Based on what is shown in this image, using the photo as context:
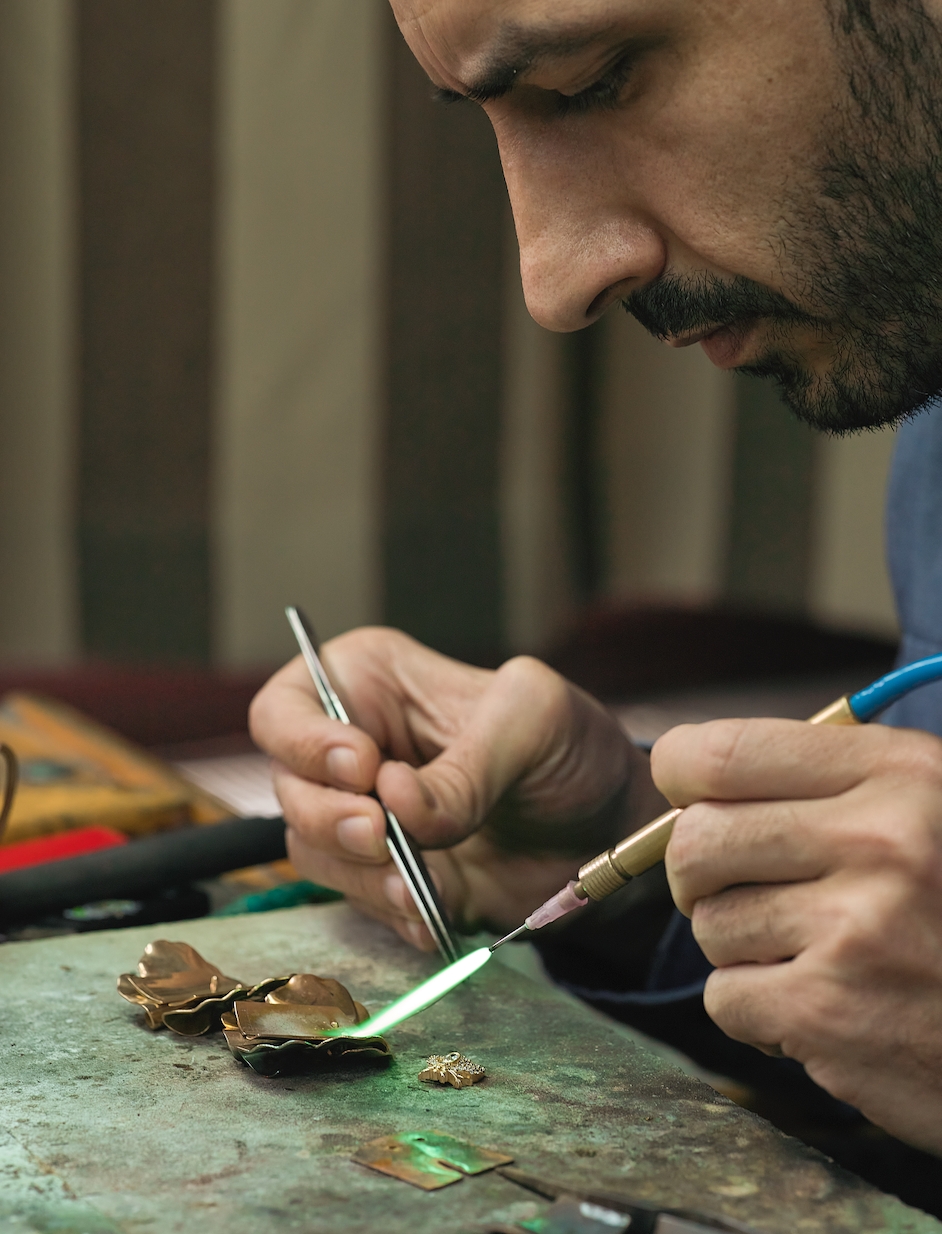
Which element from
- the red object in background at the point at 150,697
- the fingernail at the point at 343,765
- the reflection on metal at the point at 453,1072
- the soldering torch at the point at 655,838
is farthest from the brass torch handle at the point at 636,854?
the red object in background at the point at 150,697

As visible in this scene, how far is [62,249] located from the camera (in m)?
2.98

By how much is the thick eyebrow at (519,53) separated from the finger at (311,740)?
448 mm

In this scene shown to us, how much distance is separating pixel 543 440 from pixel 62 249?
1.46 meters

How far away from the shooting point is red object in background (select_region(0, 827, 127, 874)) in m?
1.02

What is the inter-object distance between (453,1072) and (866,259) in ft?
1.82

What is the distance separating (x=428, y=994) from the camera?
0.75 m

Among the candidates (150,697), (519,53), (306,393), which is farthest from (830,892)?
(306,393)

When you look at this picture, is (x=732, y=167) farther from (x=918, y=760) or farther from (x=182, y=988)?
(x=182, y=988)

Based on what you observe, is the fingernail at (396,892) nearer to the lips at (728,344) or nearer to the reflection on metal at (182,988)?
the reflection on metal at (182,988)

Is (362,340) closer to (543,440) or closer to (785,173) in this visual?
(543,440)

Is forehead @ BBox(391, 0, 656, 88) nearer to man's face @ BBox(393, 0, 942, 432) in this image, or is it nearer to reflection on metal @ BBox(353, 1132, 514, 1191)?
man's face @ BBox(393, 0, 942, 432)

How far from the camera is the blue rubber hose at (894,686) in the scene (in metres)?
0.68

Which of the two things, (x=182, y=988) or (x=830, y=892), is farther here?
(x=182, y=988)

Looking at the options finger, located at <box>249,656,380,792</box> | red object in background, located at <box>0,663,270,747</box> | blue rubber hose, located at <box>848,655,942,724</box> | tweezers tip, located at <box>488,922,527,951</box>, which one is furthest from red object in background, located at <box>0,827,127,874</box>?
red object in background, located at <box>0,663,270,747</box>
